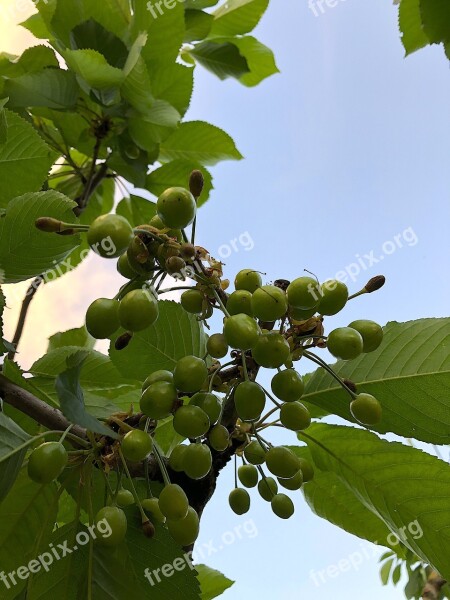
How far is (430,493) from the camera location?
967mm

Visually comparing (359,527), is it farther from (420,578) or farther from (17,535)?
(420,578)

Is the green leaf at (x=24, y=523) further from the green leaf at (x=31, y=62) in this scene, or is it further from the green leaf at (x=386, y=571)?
the green leaf at (x=386, y=571)

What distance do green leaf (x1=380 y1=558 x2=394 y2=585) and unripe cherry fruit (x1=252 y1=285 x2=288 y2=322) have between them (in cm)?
435

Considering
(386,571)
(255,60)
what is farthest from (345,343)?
(386,571)

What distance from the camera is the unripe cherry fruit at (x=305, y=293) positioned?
851 millimetres

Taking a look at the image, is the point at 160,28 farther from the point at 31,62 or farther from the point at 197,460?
the point at 197,460

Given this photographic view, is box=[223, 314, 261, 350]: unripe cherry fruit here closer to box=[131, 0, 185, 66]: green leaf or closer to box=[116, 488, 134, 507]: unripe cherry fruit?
box=[116, 488, 134, 507]: unripe cherry fruit

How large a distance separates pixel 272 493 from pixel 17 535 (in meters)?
0.41

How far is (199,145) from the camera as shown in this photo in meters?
2.09

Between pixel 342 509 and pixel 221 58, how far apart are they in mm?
1621

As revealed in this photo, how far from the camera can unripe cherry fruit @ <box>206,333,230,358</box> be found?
2.85ft

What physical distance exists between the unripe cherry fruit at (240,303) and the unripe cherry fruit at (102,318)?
0.16 meters

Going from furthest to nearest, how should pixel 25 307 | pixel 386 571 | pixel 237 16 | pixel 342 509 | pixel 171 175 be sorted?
pixel 386 571 < pixel 237 16 < pixel 171 175 < pixel 25 307 < pixel 342 509

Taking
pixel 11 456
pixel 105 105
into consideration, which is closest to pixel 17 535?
pixel 11 456
